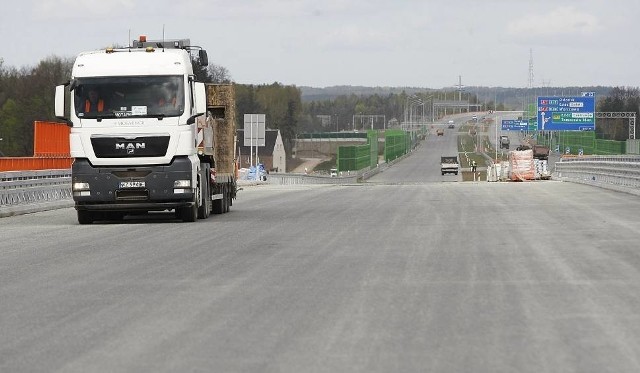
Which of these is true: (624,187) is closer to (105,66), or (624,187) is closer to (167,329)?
(105,66)

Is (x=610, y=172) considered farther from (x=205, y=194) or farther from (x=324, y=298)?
(x=324, y=298)

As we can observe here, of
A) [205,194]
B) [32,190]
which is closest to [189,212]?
[205,194]

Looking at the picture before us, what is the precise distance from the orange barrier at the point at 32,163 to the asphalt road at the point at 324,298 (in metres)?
8.45

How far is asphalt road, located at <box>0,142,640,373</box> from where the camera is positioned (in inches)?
305

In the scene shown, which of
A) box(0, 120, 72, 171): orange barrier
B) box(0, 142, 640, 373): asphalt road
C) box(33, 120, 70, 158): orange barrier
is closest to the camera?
box(0, 142, 640, 373): asphalt road

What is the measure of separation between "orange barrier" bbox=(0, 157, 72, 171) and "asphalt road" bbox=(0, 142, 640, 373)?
8450 mm

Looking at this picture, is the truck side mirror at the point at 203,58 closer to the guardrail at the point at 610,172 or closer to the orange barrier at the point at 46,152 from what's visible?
the orange barrier at the point at 46,152

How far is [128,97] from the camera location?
2322 centimetres

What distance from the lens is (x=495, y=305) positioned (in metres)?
10.2

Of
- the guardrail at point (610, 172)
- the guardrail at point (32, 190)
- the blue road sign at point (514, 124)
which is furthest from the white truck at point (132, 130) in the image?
the blue road sign at point (514, 124)

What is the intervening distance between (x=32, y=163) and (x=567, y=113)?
6799 cm

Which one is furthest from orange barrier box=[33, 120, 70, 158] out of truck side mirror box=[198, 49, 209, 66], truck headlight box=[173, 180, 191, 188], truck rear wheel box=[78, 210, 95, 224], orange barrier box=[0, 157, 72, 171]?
truck headlight box=[173, 180, 191, 188]

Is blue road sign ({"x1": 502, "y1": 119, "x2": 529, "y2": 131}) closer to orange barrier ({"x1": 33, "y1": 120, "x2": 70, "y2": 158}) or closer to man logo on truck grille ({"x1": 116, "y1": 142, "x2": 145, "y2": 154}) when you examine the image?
orange barrier ({"x1": 33, "y1": 120, "x2": 70, "y2": 158})

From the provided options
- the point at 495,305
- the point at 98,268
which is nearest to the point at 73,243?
the point at 98,268
